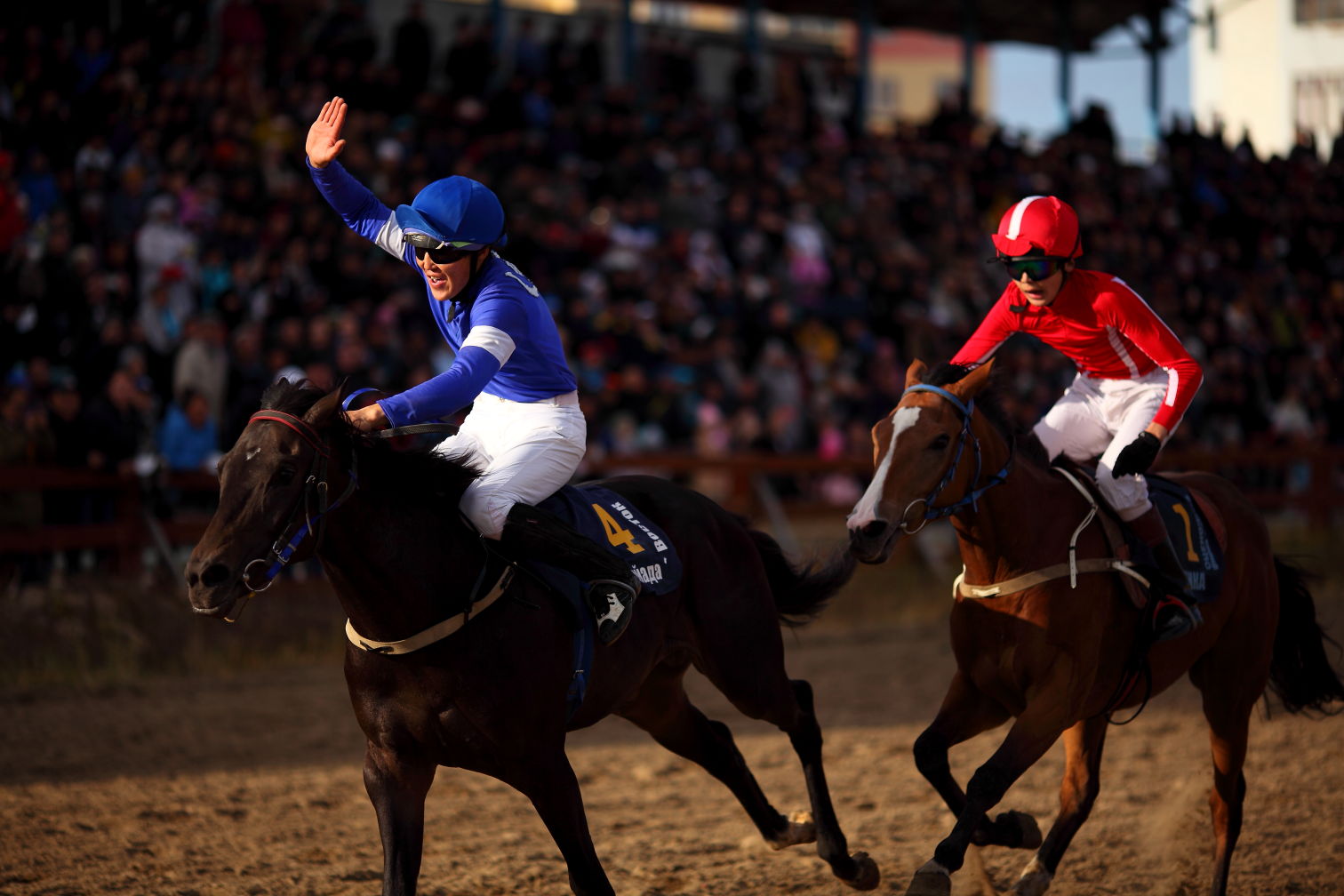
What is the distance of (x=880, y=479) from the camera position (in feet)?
14.2

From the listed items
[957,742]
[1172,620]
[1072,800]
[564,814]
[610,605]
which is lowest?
[1072,800]

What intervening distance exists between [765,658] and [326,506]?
1.89 metres

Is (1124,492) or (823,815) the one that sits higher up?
(1124,492)

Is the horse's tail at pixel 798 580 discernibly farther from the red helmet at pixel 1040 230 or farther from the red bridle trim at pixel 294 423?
the red bridle trim at pixel 294 423

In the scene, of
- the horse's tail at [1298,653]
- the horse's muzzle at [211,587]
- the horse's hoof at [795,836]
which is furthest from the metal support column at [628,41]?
the horse's muzzle at [211,587]

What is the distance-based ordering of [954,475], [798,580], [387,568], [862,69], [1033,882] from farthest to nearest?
[862,69]
[798,580]
[1033,882]
[954,475]
[387,568]

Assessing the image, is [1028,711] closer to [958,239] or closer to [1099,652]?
[1099,652]

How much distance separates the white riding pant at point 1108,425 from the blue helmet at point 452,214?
89.7 inches

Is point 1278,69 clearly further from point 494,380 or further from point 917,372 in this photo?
point 494,380

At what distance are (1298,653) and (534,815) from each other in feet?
10.8

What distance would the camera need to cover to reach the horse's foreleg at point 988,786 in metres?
4.06

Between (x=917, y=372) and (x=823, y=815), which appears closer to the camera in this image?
(x=917, y=372)

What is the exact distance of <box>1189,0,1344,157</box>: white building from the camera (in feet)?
46.4

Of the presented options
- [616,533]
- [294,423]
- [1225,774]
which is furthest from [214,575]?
[1225,774]
